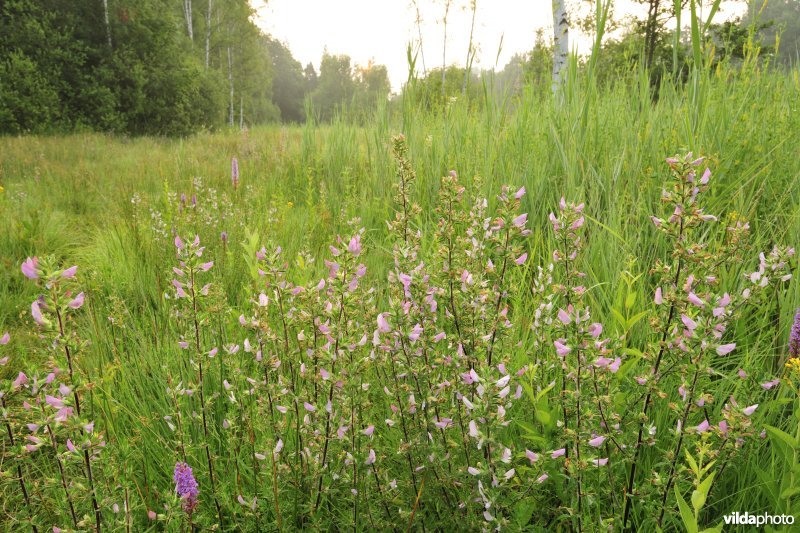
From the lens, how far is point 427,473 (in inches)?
54.8

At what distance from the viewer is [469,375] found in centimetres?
113

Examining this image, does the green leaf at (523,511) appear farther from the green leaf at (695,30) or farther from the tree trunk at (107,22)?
the tree trunk at (107,22)

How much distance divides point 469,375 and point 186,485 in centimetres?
87

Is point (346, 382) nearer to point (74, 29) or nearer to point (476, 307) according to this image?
point (476, 307)

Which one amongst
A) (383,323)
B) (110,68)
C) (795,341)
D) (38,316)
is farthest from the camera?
(110,68)

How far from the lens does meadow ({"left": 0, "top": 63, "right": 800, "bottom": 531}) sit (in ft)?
3.65

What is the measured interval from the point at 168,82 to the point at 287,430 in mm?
26634

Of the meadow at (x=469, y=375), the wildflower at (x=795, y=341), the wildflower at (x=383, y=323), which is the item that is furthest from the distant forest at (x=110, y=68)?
the wildflower at (x=383, y=323)

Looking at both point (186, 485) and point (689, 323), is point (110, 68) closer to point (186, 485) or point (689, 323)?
point (186, 485)

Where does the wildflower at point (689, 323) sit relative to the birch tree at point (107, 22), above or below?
below

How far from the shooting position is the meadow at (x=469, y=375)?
1.11 m

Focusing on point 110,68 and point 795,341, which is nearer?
point 795,341

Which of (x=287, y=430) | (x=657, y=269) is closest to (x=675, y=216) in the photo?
(x=657, y=269)

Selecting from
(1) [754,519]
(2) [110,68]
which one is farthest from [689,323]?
(2) [110,68]
